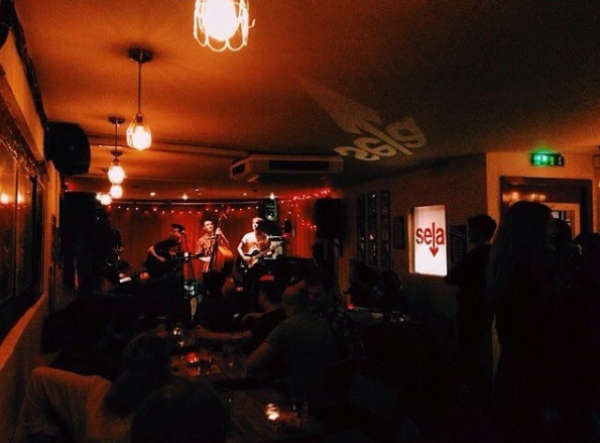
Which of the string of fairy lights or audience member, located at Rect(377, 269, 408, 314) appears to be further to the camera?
the string of fairy lights

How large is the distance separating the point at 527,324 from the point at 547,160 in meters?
5.38

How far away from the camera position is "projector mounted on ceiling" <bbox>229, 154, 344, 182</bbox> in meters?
6.66

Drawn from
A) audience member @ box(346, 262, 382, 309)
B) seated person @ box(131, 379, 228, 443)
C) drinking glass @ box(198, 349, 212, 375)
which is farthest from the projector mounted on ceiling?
seated person @ box(131, 379, 228, 443)

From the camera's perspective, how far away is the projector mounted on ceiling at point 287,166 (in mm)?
6656

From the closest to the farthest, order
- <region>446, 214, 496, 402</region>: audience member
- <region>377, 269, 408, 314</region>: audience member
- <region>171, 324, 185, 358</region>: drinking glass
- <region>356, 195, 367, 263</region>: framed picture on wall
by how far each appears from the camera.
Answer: <region>171, 324, 185, 358</region>: drinking glass, <region>446, 214, 496, 402</region>: audience member, <region>377, 269, 408, 314</region>: audience member, <region>356, 195, 367, 263</region>: framed picture on wall

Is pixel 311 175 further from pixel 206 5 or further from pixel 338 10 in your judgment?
pixel 206 5

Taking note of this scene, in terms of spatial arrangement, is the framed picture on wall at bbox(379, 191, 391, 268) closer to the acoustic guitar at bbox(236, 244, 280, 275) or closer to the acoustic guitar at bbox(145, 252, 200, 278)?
the acoustic guitar at bbox(236, 244, 280, 275)

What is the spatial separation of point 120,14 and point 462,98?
8.43 feet

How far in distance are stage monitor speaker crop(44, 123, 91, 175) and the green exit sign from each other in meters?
5.11

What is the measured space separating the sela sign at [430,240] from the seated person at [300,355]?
179 inches

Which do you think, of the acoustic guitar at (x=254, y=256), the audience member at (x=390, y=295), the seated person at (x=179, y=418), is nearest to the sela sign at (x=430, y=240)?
the audience member at (x=390, y=295)

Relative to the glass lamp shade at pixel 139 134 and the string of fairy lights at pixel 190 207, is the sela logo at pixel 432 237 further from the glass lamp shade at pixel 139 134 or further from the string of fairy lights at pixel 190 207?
the string of fairy lights at pixel 190 207

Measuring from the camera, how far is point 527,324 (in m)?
1.86

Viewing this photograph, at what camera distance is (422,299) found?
25.7 feet
